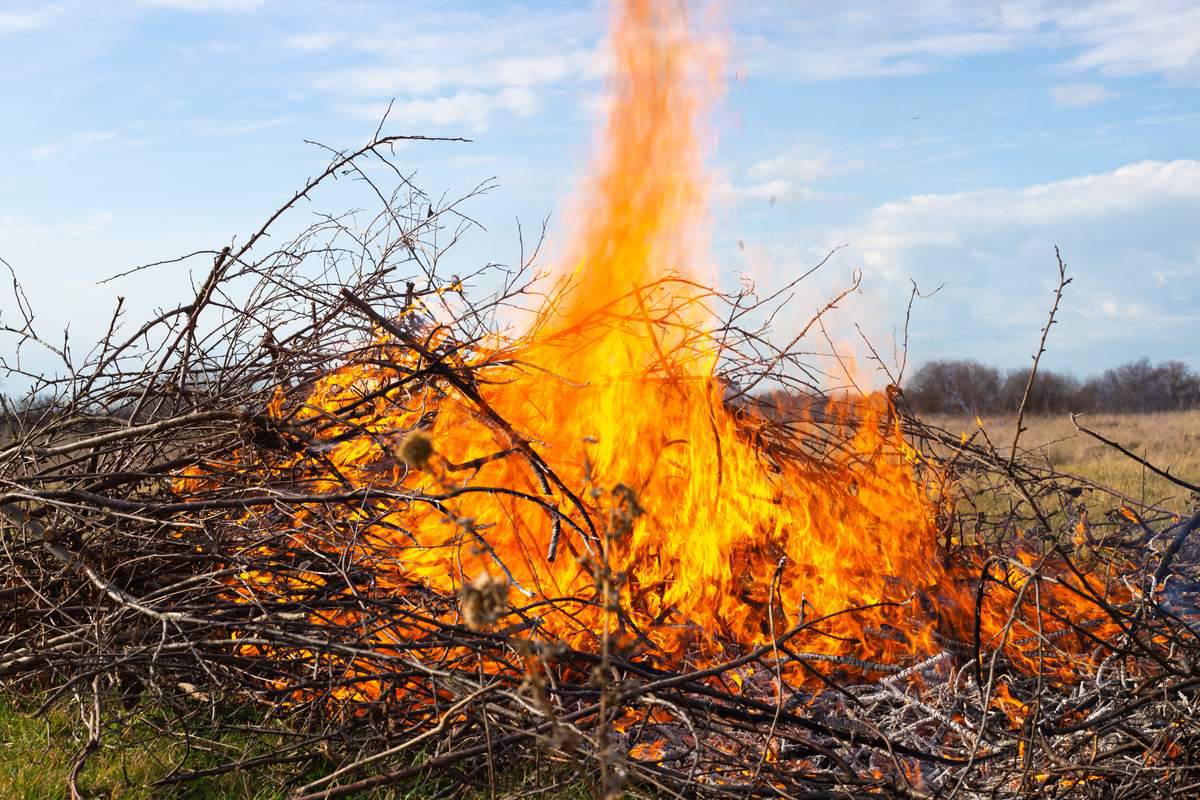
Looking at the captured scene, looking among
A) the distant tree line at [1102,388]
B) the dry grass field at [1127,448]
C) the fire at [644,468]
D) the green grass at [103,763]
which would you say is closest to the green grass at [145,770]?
the green grass at [103,763]

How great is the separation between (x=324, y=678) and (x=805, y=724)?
1.86m

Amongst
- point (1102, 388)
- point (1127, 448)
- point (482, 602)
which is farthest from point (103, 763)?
point (1102, 388)

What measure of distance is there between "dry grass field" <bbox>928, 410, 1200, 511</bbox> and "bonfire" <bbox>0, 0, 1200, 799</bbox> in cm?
119

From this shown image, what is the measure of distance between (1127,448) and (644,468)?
13.8m

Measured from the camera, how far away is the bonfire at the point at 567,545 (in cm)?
355

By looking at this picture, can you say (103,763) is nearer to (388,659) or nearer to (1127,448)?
(388,659)

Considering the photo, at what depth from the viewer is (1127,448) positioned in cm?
1597

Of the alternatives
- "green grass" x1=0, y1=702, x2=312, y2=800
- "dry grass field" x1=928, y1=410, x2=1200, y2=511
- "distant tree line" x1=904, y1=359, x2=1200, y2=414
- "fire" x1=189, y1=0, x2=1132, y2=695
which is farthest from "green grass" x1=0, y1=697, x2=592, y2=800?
"distant tree line" x1=904, y1=359, x2=1200, y2=414

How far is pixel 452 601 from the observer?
387 centimetres

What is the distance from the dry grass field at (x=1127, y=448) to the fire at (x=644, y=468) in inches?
42.3

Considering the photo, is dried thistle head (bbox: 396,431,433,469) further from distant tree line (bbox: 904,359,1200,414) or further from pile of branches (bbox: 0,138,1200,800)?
distant tree line (bbox: 904,359,1200,414)

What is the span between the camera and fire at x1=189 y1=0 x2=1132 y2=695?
14.3 feet

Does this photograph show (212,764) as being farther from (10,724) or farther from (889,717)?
(889,717)

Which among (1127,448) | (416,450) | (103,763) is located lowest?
(103,763)
